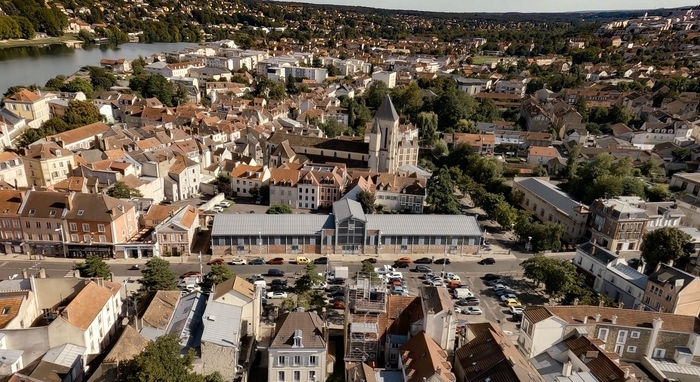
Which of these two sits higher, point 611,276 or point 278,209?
point 278,209

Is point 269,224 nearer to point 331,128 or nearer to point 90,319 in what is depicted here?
point 90,319

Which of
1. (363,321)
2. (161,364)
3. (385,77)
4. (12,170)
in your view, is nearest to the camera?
(161,364)

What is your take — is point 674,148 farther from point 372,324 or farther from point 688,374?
point 372,324

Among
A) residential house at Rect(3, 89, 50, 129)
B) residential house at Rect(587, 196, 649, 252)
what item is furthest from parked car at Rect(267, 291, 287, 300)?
residential house at Rect(3, 89, 50, 129)

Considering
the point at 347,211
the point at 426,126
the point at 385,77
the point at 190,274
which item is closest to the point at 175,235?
the point at 190,274

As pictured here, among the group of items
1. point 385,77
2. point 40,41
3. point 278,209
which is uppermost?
point 40,41

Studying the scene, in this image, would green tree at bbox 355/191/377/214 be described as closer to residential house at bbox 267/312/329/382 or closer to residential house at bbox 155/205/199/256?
residential house at bbox 155/205/199/256

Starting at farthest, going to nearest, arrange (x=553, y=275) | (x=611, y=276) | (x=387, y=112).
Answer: (x=387, y=112) < (x=611, y=276) < (x=553, y=275)

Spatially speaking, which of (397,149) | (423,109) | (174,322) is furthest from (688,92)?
(174,322)
